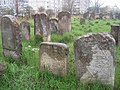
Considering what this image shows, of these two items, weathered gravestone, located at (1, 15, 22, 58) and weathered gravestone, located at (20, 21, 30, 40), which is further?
weathered gravestone, located at (20, 21, 30, 40)

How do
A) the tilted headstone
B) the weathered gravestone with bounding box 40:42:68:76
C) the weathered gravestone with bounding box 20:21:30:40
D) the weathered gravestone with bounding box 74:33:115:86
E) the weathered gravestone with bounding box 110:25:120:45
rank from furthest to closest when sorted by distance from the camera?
the weathered gravestone with bounding box 20:21:30:40 < the tilted headstone < the weathered gravestone with bounding box 110:25:120:45 < the weathered gravestone with bounding box 40:42:68:76 < the weathered gravestone with bounding box 74:33:115:86

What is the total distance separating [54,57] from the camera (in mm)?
5379

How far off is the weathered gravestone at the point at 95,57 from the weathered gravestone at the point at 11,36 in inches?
82.0

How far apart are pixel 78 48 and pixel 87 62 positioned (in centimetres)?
34

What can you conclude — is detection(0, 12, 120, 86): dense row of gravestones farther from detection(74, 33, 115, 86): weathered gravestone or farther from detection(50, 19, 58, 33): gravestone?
detection(50, 19, 58, 33): gravestone

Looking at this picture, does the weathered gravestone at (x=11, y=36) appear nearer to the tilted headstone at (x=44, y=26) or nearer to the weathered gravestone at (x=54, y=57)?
the weathered gravestone at (x=54, y=57)

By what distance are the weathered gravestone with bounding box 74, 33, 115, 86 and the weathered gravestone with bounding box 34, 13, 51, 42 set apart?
452 centimetres

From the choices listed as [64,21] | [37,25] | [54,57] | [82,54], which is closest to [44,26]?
[37,25]

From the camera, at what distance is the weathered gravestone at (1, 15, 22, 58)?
6.40 m

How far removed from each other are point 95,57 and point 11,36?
8.55 ft

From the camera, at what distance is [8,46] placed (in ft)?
21.9

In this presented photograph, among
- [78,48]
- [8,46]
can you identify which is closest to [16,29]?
[8,46]

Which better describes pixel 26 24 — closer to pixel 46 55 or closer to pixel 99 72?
pixel 46 55

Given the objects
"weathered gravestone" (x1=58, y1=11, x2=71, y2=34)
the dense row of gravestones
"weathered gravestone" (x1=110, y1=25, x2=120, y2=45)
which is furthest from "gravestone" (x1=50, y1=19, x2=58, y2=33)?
the dense row of gravestones
